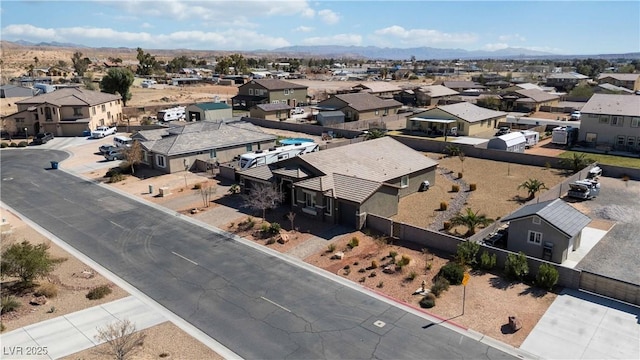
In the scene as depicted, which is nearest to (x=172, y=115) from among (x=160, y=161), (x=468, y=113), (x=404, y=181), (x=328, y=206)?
(x=160, y=161)

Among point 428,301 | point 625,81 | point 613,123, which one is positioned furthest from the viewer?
point 625,81

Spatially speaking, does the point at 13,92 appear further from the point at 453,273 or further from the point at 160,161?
the point at 453,273

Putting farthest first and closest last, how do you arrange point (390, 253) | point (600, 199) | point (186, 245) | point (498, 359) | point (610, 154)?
point (610, 154)
point (600, 199)
point (186, 245)
point (390, 253)
point (498, 359)

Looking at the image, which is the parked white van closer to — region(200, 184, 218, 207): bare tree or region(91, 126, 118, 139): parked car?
region(91, 126, 118, 139): parked car

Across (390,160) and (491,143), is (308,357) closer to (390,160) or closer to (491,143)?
(390,160)

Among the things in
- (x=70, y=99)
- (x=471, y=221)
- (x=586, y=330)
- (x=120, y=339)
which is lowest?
(x=586, y=330)

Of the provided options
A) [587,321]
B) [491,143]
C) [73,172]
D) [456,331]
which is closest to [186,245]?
[456,331]

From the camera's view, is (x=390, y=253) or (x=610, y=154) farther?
(x=610, y=154)
